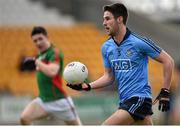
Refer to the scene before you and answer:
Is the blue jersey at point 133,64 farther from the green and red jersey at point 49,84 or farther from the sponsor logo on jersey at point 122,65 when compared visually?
the green and red jersey at point 49,84

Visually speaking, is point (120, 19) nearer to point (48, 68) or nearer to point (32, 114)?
point (48, 68)

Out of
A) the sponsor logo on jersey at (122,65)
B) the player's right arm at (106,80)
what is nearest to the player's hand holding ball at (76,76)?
the player's right arm at (106,80)

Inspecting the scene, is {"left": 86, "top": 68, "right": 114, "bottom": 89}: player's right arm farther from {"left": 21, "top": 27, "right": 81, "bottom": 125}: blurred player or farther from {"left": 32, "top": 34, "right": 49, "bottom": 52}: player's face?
{"left": 32, "top": 34, "right": 49, "bottom": 52}: player's face

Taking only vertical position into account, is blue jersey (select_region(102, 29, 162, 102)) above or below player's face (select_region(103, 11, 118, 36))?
below

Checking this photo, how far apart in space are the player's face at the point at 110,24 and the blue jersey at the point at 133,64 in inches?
7.8

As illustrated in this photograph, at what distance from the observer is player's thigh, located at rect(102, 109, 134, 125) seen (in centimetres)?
649

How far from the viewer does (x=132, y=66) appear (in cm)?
674

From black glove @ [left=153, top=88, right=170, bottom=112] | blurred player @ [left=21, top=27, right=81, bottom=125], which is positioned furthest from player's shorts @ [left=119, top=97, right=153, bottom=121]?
blurred player @ [left=21, top=27, right=81, bottom=125]

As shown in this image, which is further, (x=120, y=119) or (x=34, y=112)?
(x=34, y=112)

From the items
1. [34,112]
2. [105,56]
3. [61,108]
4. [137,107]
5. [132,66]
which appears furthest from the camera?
[61,108]

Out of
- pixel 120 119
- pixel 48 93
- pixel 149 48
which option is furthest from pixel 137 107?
pixel 48 93

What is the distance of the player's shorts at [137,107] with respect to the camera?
661 centimetres

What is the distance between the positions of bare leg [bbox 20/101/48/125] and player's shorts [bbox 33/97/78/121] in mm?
60

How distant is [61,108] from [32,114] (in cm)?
49
